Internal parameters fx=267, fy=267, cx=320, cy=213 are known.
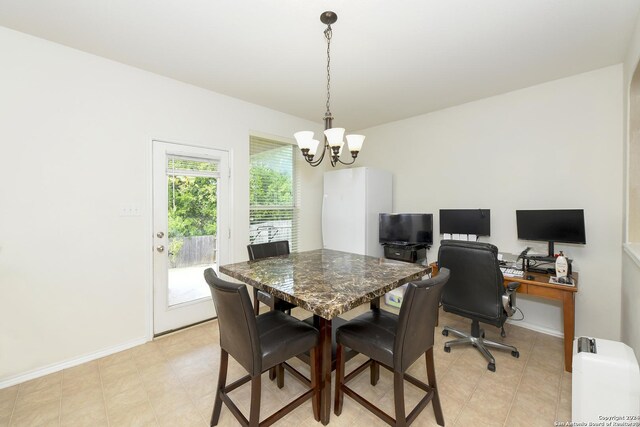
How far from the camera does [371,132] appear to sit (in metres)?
4.38

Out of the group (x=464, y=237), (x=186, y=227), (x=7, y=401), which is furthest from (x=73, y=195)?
(x=464, y=237)

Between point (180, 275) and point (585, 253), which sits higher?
point (585, 253)

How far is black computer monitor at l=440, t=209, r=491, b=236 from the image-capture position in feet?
10.1

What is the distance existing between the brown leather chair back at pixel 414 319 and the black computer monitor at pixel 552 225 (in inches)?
72.0

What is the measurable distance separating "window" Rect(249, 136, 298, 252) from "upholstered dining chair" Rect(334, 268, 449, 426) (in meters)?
2.23

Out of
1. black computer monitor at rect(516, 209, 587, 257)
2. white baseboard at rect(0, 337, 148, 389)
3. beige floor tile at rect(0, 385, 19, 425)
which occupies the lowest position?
beige floor tile at rect(0, 385, 19, 425)

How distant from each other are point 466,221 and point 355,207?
1.38 metres

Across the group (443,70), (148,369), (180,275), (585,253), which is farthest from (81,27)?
(585,253)

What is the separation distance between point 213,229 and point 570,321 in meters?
3.50

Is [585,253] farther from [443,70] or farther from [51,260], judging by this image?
[51,260]

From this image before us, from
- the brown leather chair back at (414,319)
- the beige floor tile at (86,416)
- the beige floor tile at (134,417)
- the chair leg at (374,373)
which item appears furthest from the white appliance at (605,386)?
the beige floor tile at (86,416)

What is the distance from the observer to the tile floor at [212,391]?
1692mm

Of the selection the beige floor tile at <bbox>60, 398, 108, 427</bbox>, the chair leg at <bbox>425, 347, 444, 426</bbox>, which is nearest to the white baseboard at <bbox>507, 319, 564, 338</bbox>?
the chair leg at <bbox>425, 347, 444, 426</bbox>

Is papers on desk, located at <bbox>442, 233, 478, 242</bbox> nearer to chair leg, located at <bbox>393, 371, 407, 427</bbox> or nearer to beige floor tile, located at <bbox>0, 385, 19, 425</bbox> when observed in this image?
chair leg, located at <bbox>393, 371, 407, 427</bbox>
